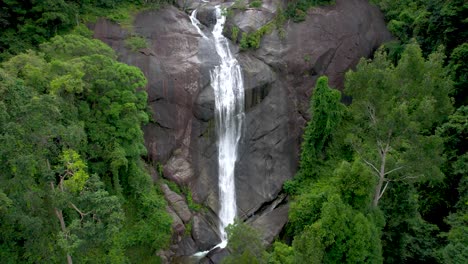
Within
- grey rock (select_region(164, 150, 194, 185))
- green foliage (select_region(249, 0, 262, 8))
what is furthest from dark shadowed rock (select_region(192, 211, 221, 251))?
green foliage (select_region(249, 0, 262, 8))

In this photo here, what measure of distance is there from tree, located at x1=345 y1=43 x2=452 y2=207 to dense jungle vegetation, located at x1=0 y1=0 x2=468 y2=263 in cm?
6

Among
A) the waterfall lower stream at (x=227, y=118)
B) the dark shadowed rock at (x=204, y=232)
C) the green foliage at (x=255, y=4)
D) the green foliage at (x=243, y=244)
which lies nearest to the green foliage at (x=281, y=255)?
the green foliage at (x=243, y=244)

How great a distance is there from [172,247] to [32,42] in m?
13.4

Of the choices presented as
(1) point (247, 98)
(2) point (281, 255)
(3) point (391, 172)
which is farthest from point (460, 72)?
(2) point (281, 255)

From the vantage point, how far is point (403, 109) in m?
16.5

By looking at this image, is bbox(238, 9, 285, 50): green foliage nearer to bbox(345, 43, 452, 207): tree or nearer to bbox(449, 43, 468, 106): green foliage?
bbox(345, 43, 452, 207): tree

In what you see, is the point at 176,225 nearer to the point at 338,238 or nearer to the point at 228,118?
the point at 228,118

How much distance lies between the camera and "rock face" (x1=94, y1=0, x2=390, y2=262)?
24031 millimetres

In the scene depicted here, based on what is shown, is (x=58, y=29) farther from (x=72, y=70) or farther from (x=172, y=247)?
(x=172, y=247)

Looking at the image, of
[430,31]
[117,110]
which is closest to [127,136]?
[117,110]

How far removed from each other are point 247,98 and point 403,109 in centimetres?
1110

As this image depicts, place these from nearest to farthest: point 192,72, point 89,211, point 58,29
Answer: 1. point 89,211
2. point 58,29
3. point 192,72

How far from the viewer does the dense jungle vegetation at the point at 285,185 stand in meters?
14.7

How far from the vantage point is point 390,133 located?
17734 mm
